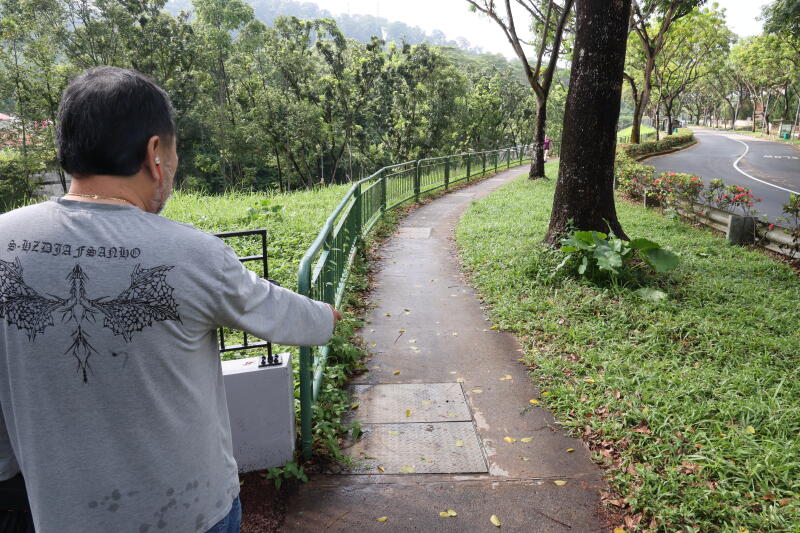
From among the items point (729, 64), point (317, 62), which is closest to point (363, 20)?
point (729, 64)

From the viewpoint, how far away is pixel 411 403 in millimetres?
4180

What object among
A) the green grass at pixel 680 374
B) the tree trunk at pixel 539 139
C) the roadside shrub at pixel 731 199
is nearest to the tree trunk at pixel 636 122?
the tree trunk at pixel 539 139

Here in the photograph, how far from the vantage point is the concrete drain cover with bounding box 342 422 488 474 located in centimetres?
338

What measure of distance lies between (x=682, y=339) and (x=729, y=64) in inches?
2263

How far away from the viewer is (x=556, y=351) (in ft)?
16.1

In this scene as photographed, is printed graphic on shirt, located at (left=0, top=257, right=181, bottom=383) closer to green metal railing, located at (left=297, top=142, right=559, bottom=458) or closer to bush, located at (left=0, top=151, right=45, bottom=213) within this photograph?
green metal railing, located at (left=297, top=142, right=559, bottom=458)

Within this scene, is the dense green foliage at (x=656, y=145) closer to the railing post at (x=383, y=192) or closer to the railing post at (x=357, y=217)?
the railing post at (x=383, y=192)

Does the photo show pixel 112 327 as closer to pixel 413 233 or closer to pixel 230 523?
pixel 230 523

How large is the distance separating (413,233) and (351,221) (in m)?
3.58

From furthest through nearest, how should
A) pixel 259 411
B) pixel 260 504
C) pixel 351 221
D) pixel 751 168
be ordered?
pixel 751 168
pixel 351 221
pixel 259 411
pixel 260 504

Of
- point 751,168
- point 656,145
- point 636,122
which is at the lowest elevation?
point 751,168

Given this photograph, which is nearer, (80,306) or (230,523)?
(80,306)

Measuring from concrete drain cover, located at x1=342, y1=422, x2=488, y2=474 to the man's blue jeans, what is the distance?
1.89 metres

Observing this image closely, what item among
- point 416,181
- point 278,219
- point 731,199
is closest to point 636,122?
point 416,181
